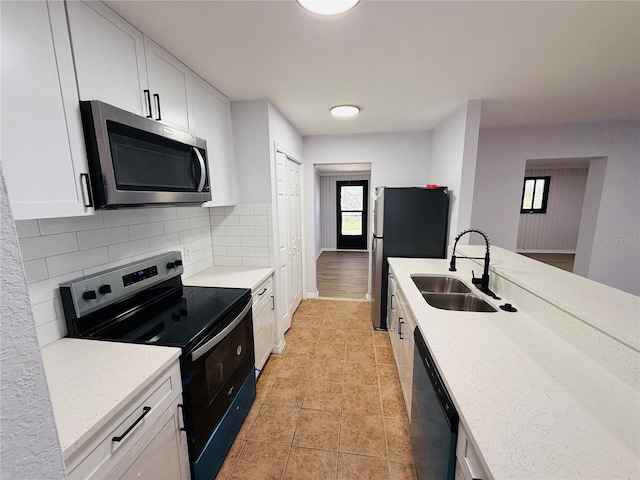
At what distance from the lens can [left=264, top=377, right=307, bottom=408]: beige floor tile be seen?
196 cm

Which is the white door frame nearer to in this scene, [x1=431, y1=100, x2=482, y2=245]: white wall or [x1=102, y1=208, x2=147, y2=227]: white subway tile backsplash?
[x1=102, y1=208, x2=147, y2=227]: white subway tile backsplash

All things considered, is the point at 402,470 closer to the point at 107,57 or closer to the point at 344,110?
the point at 107,57

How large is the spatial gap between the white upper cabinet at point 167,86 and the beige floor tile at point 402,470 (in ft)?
7.71

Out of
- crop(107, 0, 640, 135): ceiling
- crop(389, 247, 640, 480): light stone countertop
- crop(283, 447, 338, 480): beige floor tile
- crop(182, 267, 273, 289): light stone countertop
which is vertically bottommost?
crop(283, 447, 338, 480): beige floor tile

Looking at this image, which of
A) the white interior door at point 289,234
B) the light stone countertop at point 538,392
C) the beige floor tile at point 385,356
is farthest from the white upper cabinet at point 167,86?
the beige floor tile at point 385,356

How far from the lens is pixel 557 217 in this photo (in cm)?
637

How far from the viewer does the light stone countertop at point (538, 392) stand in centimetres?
66

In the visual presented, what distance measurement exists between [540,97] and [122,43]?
3002 mm

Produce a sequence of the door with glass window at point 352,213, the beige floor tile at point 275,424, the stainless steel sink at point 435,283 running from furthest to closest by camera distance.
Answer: the door with glass window at point 352,213, the stainless steel sink at point 435,283, the beige floor tile at point 275,424

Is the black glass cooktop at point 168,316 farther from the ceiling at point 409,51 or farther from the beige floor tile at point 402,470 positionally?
the ceiling at point 409,51

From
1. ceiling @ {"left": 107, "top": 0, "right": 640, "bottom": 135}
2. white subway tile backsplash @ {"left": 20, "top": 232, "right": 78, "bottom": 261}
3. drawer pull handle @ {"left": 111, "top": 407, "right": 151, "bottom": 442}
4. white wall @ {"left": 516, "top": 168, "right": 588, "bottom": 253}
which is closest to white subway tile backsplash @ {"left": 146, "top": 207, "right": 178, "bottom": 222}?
white subway tile backsplash @ {"left": 20, "top": 232, "right": 78, "bottom": 261}

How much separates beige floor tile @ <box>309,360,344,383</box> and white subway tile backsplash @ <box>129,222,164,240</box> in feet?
5.46

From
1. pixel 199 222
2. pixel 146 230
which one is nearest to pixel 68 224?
pixel 146 230

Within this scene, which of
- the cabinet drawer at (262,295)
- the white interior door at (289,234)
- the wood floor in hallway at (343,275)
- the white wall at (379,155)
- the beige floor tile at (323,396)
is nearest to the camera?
the beige floor tile at (323,396)
